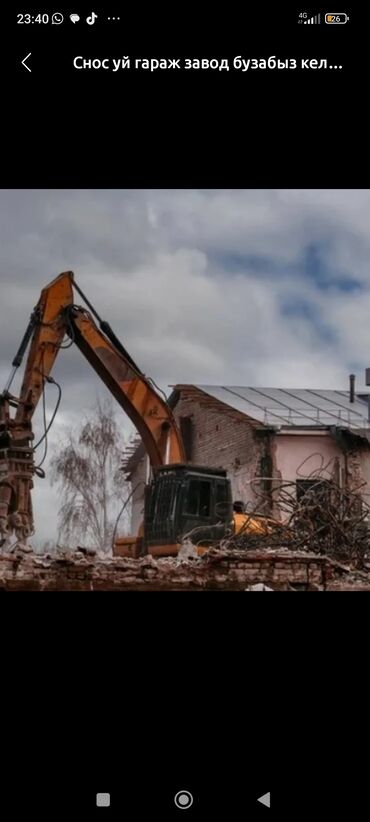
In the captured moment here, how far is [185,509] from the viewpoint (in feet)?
38.4

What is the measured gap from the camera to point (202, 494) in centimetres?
1187

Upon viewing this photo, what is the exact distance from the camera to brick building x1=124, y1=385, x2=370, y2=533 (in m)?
21.3

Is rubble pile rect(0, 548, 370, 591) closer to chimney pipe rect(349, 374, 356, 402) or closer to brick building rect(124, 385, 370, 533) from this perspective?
brick building rect(124, 385, 370, 533)

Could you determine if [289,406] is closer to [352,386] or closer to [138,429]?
[352,386]

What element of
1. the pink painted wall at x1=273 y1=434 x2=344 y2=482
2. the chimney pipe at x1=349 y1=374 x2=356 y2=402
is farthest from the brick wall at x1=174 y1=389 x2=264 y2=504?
the chimney pipe at x1=349 y1=374 x2=356 y2=402

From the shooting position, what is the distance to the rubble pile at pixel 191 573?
8.86m

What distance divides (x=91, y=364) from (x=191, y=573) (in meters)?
4.95

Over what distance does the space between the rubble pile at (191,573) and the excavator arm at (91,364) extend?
301 centimetres

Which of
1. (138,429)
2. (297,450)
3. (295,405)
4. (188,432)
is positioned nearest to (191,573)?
(138,429)

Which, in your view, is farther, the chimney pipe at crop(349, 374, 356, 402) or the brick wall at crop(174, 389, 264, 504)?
the chimney pipe at crop(349, 374, 356, 402)
